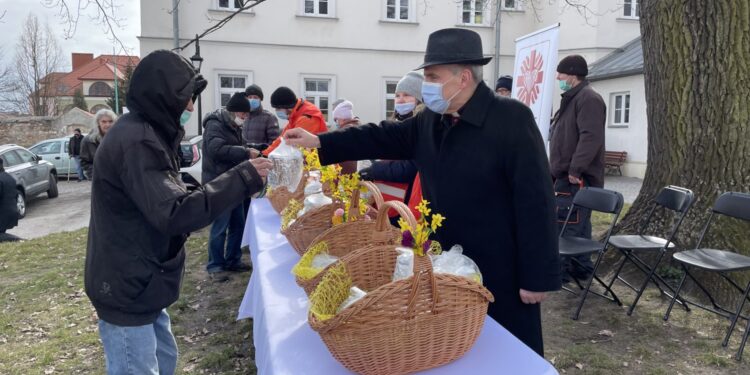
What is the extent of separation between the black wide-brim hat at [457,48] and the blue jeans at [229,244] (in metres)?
3.96

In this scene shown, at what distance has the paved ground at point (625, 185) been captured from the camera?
12828mm

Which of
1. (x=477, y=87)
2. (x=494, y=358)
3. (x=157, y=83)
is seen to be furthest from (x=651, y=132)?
(x=157, y=83)

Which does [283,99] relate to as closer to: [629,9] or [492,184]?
[492,184]

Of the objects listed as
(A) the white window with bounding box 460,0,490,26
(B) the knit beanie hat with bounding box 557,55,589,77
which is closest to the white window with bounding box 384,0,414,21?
(A) the white window with bounding box 460,0,490,26

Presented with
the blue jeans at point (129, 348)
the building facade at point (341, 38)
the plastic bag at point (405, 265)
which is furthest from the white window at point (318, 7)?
the plastic bag at point (405, 265)

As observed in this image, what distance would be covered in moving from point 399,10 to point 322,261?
18.4 metres

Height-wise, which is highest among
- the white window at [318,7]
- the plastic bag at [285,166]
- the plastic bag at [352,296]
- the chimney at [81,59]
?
the chimney at [81,59]

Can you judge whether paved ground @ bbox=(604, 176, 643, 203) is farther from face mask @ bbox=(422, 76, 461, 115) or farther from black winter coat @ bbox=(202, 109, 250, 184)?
face mask @ bbox=(422, 76, 461, 115)

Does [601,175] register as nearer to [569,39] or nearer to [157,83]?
[157,83]

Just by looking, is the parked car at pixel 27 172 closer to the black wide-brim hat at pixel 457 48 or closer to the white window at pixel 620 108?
the black wide-brim hat at pixel 457 48

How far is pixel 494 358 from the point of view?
70.7 inches

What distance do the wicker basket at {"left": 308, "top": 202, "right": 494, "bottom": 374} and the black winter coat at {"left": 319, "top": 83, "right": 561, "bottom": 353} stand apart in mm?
480

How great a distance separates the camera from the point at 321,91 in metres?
19.3

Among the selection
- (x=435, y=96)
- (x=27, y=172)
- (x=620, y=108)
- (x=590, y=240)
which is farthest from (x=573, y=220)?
(x=620, y=108)
